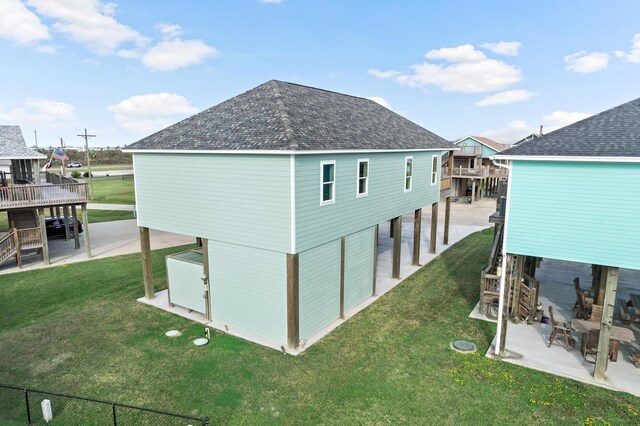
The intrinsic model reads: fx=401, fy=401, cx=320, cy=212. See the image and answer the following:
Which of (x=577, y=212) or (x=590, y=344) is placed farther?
(x=590, y=344)

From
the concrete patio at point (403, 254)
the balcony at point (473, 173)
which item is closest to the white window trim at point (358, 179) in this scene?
the concrete patio at point (403, 254)

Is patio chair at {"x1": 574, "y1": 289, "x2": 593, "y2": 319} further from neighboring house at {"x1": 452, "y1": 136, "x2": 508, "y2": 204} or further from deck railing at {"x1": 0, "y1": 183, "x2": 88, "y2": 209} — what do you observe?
neighboring house at {"x1": 452, "y1": 136, "x2": 508, "y2": 204}

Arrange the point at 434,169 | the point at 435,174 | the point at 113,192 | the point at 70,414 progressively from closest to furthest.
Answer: the point at 70,414 → the point at 434,169 → the point at 435,174 → the point at 113,192

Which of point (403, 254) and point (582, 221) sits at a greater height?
point (582, 221)

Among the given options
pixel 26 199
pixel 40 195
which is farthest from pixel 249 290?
pixel 26 199

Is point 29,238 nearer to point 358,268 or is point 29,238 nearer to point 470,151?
point 358,268

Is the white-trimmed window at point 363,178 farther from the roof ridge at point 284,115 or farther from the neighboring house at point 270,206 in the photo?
the roof ridge at point 284,115

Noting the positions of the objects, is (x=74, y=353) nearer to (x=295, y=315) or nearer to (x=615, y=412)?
(x=295, y=315)
